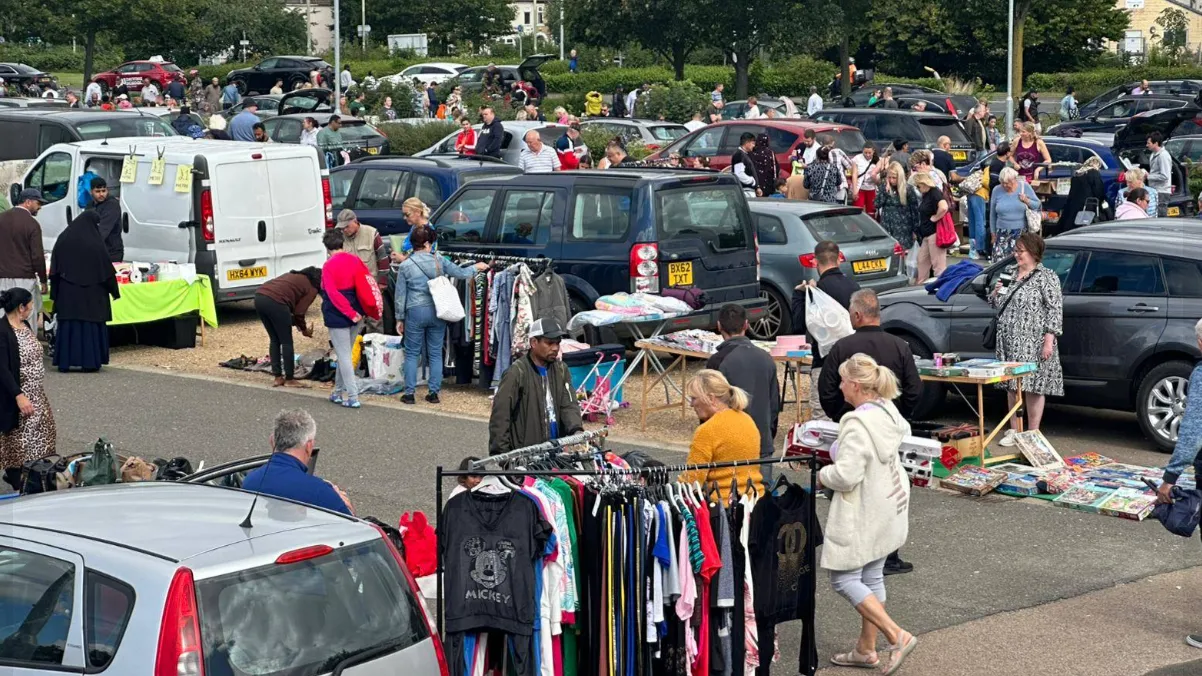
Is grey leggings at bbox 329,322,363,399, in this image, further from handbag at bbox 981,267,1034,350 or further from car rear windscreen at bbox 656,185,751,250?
handbag at bbox 981,267,1034,350

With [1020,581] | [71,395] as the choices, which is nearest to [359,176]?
[71,395]

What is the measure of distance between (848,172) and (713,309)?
27.2ft

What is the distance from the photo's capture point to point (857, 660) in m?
7.70

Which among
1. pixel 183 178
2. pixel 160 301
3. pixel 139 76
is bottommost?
pixel 160 301

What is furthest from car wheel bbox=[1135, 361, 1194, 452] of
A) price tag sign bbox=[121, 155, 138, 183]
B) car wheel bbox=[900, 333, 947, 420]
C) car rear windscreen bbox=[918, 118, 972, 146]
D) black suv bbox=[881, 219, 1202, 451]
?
car rear windscreen bbox=[918, 118, 972, 146]

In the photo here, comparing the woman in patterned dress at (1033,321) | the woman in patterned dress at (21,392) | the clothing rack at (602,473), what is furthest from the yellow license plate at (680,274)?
the clothing rack at (602,473)

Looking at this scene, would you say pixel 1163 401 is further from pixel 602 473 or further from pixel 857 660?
pixel 602 473

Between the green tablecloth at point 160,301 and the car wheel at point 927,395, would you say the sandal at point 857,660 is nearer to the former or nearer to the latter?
the car wheel at point 927,395

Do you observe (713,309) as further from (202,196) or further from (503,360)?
(202,196)

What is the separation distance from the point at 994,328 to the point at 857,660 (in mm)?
5001

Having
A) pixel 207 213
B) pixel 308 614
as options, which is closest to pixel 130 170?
pixel 207 213

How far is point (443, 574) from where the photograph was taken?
6797mm

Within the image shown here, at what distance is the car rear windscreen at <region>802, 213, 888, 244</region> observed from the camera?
53.9 ft

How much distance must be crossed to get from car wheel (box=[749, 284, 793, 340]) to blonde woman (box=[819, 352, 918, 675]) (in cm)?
865
